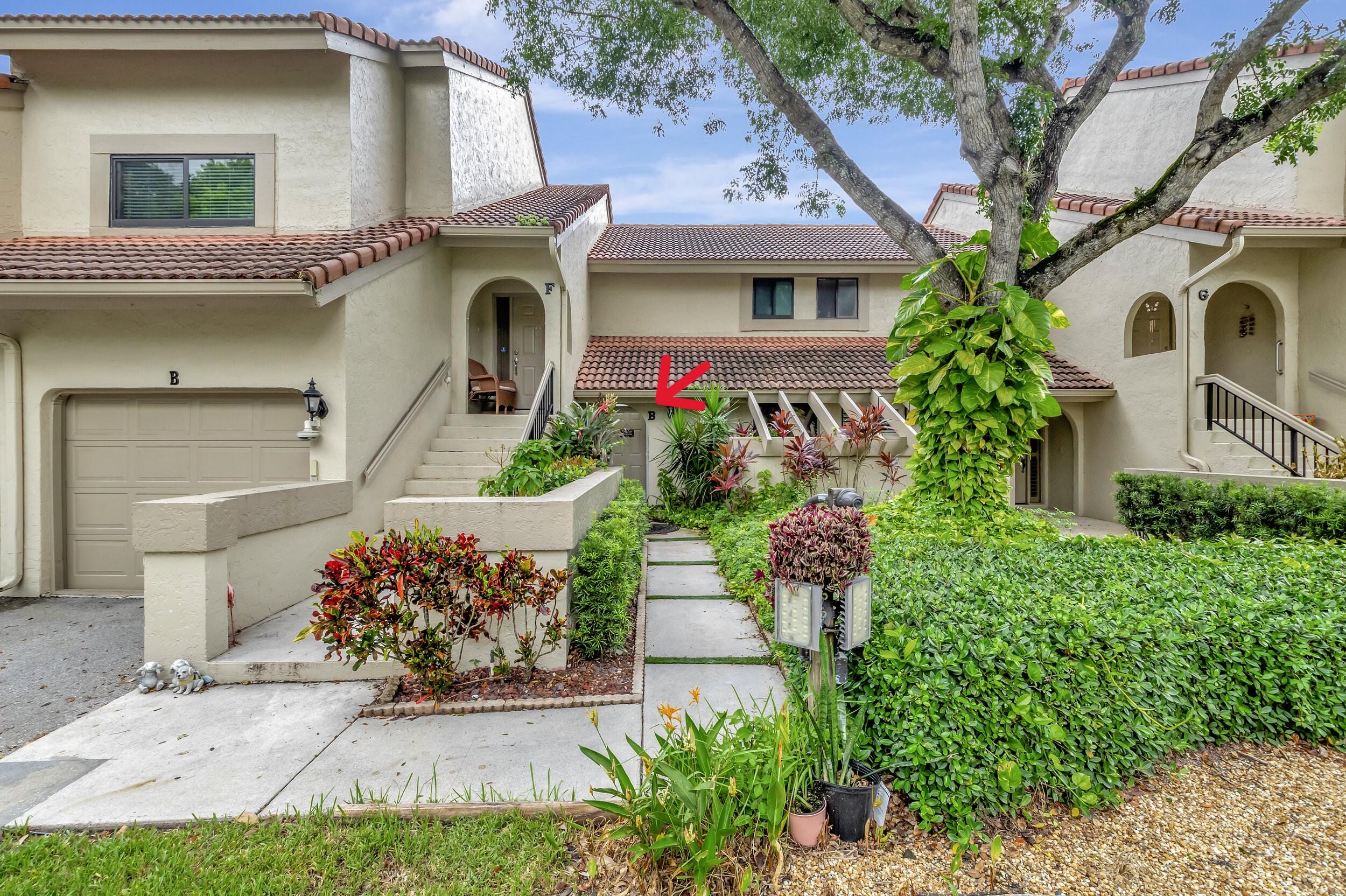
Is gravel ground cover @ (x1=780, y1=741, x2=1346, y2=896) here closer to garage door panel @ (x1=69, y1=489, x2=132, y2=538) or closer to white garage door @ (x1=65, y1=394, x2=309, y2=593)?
white garage door @ (x1=65, y1=394, x2=309, y2=593)

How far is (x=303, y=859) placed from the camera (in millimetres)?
2607

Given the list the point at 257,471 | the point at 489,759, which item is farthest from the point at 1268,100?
the point at 257,471

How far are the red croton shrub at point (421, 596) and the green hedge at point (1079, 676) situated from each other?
236 centimetres

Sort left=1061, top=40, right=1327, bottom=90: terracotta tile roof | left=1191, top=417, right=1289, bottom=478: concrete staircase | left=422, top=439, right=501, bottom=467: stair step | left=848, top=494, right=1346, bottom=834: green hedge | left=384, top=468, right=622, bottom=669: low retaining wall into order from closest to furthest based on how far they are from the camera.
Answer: left=848, top=494, right=1346, bottom=834: green hedge
left=384, top=468, right=622, bottom=669: low retaining wall
left=422, top=439, right=501, bottom=467: stair step
left=1191, top=417, right=1289, bottom=478: concrete staircase
left=1061, top=40, right=1327, bottom=90: terracotta tile roof

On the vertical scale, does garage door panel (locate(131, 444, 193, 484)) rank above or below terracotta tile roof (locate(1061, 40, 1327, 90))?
below

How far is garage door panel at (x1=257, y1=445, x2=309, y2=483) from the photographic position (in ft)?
24.1

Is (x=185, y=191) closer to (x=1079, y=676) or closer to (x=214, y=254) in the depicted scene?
(x=214, y=254)

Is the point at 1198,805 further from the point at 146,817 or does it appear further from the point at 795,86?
the point at 795,86

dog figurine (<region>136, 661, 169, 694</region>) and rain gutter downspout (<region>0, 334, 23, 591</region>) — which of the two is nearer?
dog figurine (<region>136, 661, 169, 694</region>)

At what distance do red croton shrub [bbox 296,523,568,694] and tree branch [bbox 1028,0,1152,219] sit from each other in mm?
6247

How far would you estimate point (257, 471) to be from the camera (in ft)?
24.1

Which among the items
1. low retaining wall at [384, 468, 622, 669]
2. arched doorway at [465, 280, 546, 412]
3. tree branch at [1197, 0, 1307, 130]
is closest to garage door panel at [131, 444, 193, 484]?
low retaining wall at [384, 468, 622, 669]

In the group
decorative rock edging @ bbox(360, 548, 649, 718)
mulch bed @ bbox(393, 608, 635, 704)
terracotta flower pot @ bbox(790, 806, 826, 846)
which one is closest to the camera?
terracotta flower pot @ bbox(790, 806, 826, 846)

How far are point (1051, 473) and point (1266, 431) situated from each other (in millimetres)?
Result: 4014
